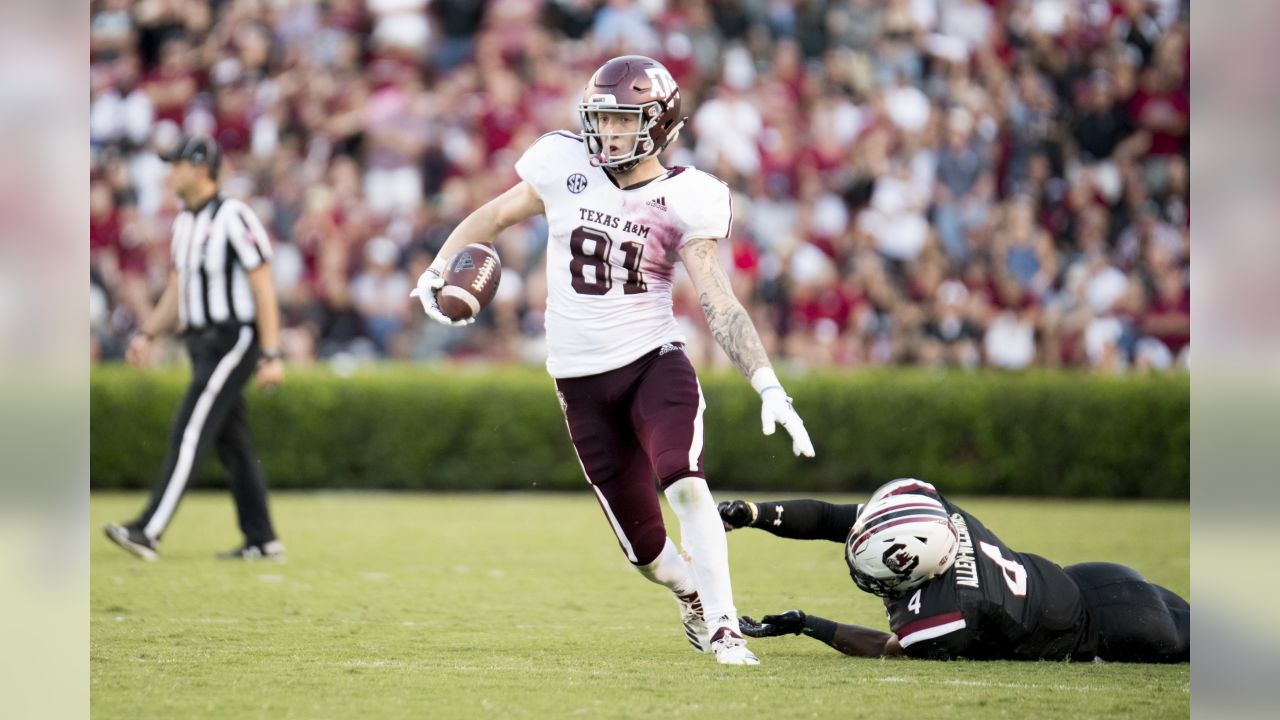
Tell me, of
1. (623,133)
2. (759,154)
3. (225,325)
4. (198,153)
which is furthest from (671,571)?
(759,154)

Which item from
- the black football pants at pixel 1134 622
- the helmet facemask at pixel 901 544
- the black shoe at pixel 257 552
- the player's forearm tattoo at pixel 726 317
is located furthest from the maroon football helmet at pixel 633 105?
the black shoe at pixel 257 552

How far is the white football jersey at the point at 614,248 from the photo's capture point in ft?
20.1

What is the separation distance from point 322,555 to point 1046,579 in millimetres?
5211

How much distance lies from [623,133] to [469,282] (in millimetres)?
808

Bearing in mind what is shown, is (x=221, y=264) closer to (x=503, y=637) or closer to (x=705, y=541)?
(x=503, y=637)

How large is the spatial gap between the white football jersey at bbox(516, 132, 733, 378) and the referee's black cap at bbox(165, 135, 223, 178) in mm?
4278

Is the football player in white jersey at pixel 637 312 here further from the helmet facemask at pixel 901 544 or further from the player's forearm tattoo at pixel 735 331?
the helmet facemask at pixel 901 544

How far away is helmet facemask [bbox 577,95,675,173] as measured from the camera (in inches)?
239

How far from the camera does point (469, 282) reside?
613 cm

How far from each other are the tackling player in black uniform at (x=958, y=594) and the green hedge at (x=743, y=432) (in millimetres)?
8040

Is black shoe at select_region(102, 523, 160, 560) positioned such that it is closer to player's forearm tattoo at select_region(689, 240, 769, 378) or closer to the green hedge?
player's forearm tattoo at select_region(689, 240, 769, 378)

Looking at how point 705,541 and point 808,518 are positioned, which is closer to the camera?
point 705,541
